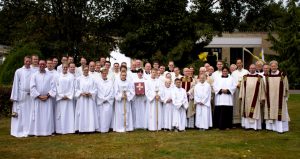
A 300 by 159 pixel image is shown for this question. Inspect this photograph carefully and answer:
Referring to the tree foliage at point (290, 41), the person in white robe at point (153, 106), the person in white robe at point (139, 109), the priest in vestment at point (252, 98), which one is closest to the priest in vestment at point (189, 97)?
the person in white robe at point (153, 106)

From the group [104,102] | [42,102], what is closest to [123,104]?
[104,102]

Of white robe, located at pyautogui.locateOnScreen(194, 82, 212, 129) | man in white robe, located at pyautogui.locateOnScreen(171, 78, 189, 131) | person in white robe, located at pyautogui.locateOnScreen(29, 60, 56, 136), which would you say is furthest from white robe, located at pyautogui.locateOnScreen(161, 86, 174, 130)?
person in white robe, located at pyautogui.locateOnScreen(29, 60, 56, 136)

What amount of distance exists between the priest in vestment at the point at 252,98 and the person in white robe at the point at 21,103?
244 inches

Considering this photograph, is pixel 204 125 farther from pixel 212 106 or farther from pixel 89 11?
pixel 89 11

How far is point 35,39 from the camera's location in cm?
2223

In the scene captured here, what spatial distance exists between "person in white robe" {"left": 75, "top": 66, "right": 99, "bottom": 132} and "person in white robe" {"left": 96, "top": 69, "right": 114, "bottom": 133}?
7.0 inches

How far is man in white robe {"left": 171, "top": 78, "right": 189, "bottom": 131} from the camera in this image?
1262 cm

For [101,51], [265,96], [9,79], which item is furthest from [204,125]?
[101,51]

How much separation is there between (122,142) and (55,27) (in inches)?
552

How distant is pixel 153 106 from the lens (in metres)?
12.8

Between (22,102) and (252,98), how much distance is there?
660 cm

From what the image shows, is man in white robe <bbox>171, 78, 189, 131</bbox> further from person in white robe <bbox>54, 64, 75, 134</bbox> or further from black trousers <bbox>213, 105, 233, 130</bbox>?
person in white robe <bbox>54, 64, 75, 134</bbox>

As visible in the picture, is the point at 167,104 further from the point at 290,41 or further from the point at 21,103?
the point at 290,41

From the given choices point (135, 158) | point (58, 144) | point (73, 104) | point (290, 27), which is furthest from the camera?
point (290, 27)
